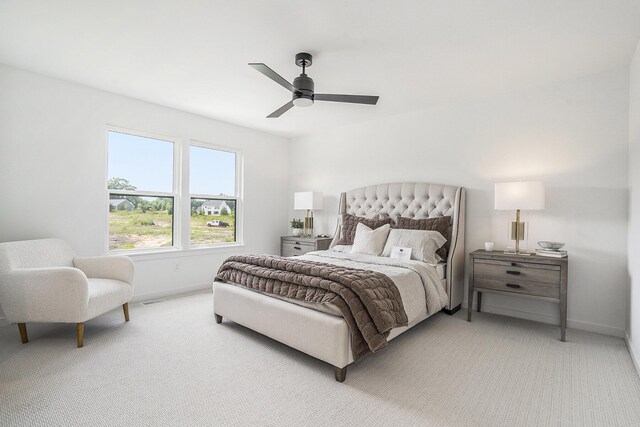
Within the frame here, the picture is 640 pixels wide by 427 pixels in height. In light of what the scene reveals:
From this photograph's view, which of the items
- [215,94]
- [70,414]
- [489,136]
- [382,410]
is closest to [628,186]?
[489,136]

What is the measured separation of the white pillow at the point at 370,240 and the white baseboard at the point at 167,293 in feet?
8.11

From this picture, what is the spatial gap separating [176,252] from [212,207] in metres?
0.92

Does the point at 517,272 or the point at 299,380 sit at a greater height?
the point at 517,272

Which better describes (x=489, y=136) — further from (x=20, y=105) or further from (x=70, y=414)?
(x=20, y=105)

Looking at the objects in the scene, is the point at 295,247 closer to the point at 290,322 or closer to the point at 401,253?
the point at 401,253

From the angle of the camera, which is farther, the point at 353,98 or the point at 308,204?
the point at 308,204

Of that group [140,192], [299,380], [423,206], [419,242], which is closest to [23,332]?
[140,192]

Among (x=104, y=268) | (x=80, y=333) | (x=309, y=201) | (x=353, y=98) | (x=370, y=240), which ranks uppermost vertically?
(x=353, y=98)

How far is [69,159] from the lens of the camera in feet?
11.9

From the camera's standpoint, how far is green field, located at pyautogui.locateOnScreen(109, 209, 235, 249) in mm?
4098

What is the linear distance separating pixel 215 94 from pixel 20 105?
6.45ft

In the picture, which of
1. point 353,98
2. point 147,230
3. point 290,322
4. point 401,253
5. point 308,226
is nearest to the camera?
point 290,322

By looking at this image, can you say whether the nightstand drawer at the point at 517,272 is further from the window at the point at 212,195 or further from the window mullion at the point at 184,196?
the window mullion at the point at 184,196

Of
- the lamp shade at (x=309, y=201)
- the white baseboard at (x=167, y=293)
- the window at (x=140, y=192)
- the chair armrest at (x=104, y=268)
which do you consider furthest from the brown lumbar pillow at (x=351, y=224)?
the chair armrest at (x=104, y=268)
